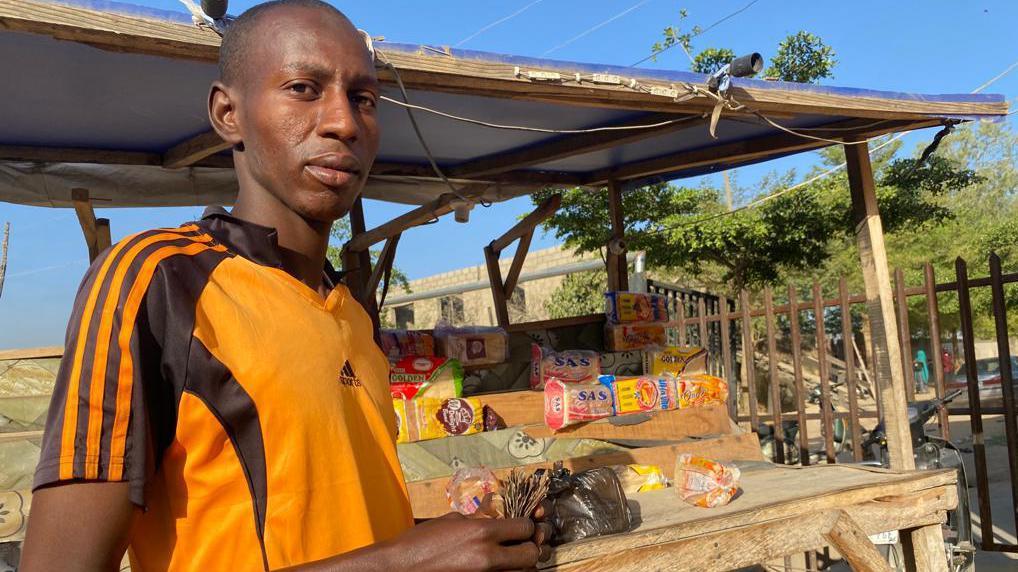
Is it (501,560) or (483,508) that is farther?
(483,508)

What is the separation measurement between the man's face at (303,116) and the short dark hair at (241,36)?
0.01m

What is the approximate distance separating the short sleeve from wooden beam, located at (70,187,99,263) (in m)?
3.04

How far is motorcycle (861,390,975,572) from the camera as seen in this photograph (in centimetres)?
529

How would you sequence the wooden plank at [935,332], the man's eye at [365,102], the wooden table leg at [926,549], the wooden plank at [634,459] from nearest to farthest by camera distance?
the man's eye at [365,102], the wooden table leg at [926,549], the wooden plank at [634,459], the wooden plank at [935,332]

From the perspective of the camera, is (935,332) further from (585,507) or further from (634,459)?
(585,507)

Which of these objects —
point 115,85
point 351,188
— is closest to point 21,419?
point 115,85

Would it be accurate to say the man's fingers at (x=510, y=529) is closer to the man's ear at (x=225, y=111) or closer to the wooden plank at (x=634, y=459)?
the man's ear at (x=225, y=111)

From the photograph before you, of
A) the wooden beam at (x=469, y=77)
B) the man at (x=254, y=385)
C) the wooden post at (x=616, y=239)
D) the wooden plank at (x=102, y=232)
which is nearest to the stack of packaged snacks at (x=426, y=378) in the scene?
the wooden plank at (x=102, y=232)

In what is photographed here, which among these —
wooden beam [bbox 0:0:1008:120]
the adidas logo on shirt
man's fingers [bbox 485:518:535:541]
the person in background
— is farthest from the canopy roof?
the person in background

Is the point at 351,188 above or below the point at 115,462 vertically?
above

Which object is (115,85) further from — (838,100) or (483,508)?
(838,100)

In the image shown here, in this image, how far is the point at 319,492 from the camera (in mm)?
992

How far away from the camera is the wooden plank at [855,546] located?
2.60 m

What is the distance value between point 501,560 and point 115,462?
1.36 ft
